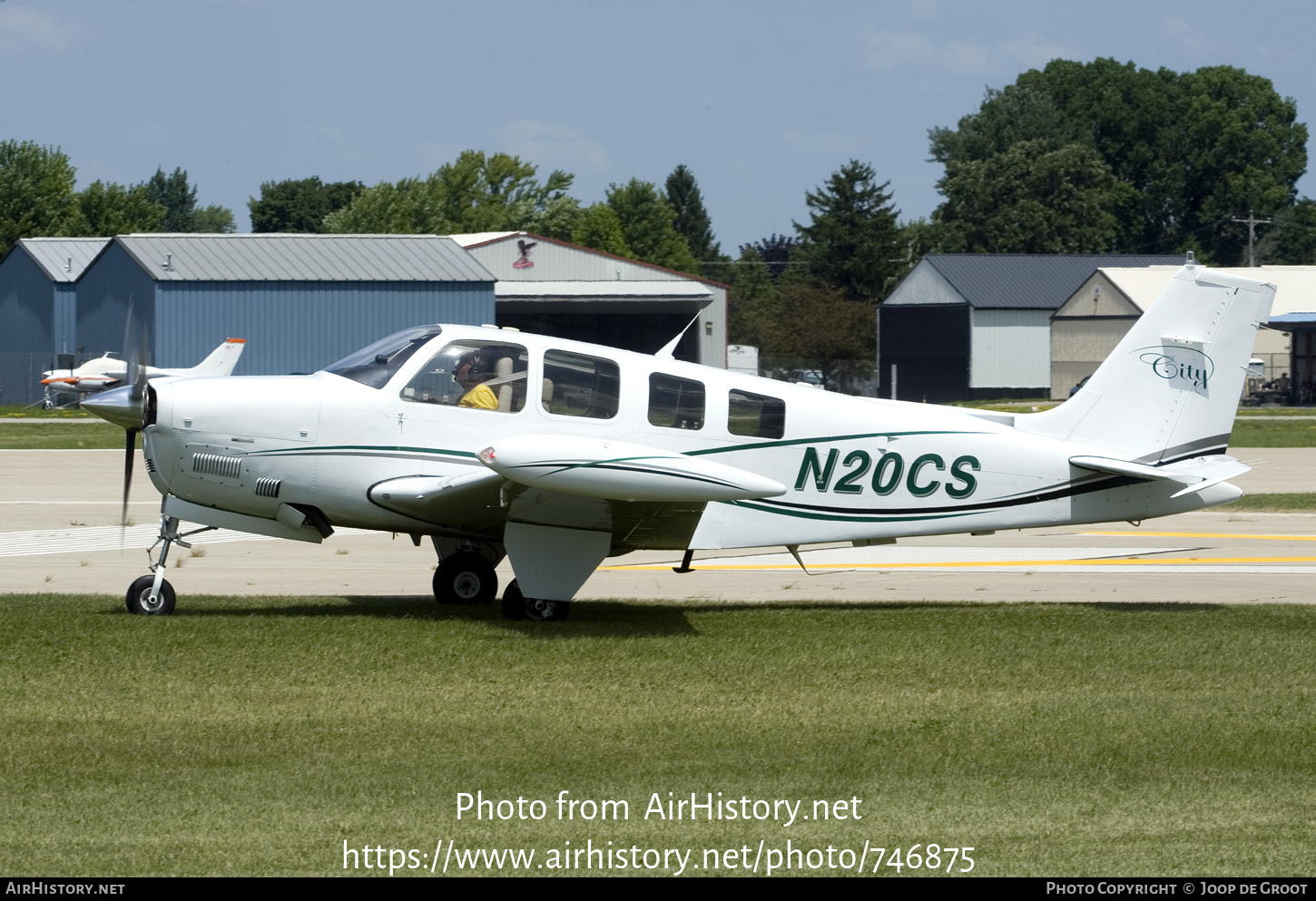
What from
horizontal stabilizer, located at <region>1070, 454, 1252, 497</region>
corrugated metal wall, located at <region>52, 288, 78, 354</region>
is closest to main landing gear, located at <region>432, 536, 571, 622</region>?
horizontal stabilizer, located at <region>1070, 454, 1252, 497</region>

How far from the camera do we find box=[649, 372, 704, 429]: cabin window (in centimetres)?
1099

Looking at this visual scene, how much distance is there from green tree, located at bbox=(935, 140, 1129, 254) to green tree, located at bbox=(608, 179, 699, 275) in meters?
25.9

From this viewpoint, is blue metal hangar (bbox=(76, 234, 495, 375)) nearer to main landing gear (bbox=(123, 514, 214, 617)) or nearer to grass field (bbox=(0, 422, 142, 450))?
grass field (bbox=(0, 422, 142, 450))

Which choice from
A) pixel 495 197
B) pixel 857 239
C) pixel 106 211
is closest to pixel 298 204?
pixel 495 197

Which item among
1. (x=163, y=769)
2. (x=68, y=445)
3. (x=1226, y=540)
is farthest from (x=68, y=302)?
(x=163, y=769)

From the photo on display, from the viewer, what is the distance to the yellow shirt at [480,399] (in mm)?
10859

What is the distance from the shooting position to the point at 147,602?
10750mm

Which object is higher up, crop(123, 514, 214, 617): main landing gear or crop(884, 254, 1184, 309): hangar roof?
crop(884, 254, 1184, 309): hangar roof

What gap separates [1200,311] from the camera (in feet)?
38.7

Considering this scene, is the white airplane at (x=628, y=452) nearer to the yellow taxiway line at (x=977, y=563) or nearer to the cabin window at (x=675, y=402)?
the cabin window at (x=675, y=402)

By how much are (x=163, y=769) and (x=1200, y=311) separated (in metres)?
8.96

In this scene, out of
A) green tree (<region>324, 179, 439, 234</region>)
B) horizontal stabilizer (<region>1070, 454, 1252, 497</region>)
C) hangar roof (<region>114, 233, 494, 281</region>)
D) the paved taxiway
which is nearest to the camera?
horizontal stabilizer (<region>1070, 454, 1252, 497</region>)

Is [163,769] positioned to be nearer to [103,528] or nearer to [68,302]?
[103,528]

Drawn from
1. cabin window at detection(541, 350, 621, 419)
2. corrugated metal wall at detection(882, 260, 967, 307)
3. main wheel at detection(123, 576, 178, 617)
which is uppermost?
corrugated metal wall at detection(882, 260, 967, 307)
